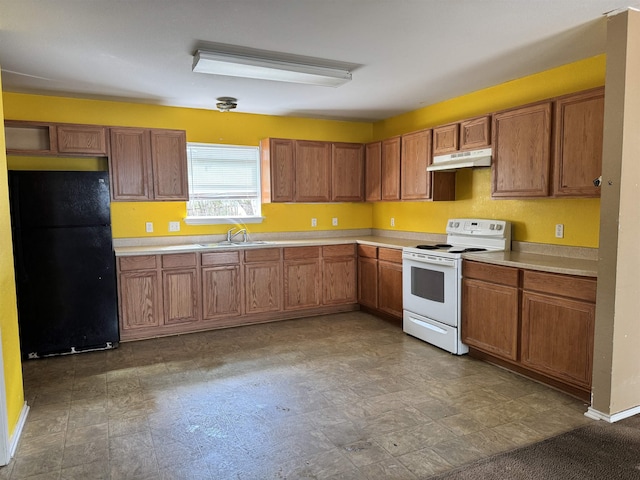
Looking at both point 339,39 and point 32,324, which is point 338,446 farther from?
point 32,324

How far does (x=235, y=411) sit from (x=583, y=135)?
3140mm

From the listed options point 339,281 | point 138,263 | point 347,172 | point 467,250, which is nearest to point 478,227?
point 467,250

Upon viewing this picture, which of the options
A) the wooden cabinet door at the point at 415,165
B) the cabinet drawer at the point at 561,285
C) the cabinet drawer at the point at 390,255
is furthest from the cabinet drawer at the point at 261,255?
the cabinet drawer at the point at 561,285

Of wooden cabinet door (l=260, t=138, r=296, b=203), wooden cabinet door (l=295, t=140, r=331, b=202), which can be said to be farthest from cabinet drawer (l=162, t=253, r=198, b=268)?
wooden cabinet door (l=295, t=140, r=331, b=202)

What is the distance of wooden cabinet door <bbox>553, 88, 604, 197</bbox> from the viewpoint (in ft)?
9.86

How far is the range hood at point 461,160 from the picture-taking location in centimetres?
391

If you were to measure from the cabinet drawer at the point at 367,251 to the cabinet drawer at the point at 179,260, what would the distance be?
6.65ft

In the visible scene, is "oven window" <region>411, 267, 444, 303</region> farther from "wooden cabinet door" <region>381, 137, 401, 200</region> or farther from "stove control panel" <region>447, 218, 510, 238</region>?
"wooden cabinet door" <region>381, 137, 401, 200</region>

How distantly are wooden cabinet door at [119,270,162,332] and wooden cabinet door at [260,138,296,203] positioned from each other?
5.46 ft

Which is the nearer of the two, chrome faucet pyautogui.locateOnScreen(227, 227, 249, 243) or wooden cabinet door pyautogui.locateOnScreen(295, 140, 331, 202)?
chrome faucet pyautogui.locateOnScreen(227, 227, 249, 243)

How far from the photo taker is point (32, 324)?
388 centimetres

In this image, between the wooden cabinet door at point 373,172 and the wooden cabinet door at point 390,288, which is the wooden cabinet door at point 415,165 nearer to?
the wooden cabinet door at point 373,172

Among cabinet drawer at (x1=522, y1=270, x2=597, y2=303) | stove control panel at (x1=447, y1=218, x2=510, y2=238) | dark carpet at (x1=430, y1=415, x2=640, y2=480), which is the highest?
stove control panel at (x1=447, y1=218, x2=510, y2=238)

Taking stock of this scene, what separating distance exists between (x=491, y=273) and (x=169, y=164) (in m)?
3.43
